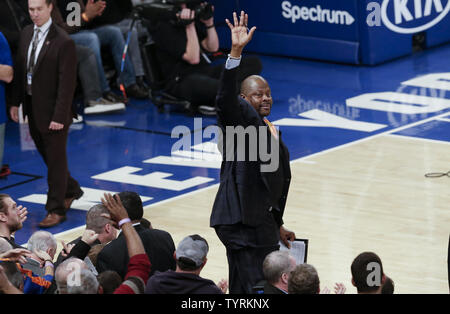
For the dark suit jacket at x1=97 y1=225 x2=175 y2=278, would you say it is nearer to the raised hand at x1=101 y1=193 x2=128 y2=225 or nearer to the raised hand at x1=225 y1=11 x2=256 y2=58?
the raised hand at x1=101 y1=193 x2=128 y2=225

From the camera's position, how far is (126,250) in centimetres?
699

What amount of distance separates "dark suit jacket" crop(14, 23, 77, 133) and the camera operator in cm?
353

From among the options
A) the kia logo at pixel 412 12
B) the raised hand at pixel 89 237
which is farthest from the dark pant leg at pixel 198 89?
the raised hand at pixel 89 237

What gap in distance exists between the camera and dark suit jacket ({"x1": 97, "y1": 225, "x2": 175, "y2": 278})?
6.97m

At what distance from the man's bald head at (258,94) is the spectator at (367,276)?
1.24 metres

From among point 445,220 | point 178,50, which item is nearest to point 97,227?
point 445,220

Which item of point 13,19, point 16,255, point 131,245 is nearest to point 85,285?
point 131,245

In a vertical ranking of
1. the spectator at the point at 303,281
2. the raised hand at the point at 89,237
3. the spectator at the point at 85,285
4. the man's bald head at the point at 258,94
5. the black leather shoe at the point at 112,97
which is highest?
the man's bald head at the point at 258,94

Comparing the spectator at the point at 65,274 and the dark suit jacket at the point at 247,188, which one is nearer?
the spectator at the point at 65,274

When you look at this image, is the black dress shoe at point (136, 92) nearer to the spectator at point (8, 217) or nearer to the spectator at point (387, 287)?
the spectator at point (8, 217)

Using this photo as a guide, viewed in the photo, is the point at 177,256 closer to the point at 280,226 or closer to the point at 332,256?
the point at 280,226

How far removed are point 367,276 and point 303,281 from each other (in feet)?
1.64

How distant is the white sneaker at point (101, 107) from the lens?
555 inches

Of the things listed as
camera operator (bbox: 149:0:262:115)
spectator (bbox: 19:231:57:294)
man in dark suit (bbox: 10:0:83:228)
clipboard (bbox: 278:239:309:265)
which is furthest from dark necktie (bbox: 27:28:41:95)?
clipboard (bbox: 278:239:309:265)
